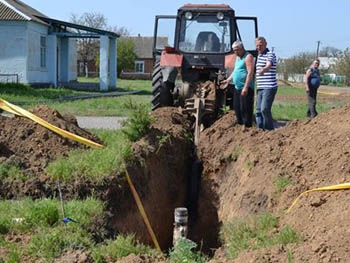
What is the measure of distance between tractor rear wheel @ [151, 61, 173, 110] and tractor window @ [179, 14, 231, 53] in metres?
0.89

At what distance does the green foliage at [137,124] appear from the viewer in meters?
8.48

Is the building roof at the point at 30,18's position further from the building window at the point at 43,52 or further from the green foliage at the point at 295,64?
the green foliage at the point at 295,64

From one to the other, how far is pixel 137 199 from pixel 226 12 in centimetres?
609

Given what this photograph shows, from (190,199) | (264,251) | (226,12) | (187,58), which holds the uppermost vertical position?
(226,12)

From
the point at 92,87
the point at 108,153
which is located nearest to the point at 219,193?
the point at 108,153

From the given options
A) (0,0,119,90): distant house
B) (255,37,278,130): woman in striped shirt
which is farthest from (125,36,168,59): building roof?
(255,37,278,130): woman in striped shirt

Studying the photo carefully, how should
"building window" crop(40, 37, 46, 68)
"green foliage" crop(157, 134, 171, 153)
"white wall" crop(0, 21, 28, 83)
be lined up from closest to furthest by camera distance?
"green foliage" crop(157, 134, 171, 153) < "white wall" crop(0, 21, 28, 83) < "building window" crop(40, 37, 46, 68)

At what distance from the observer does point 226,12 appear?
12.3 m

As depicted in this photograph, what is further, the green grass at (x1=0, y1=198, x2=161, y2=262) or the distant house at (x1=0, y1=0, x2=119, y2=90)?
the distant house at (x1=0, y1=0, x2=119, y2=90)

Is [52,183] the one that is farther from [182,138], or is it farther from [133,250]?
[182,138]

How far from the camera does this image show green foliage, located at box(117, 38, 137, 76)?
69.0 m

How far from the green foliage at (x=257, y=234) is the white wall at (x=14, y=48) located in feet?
88.8

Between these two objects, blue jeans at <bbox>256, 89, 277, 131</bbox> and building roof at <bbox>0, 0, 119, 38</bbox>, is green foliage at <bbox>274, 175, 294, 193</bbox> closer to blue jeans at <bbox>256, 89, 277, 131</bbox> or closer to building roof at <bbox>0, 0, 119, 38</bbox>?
blue jeans at <bbox>256, 89, 277, 131</bbox>

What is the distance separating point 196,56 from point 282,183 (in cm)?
599
